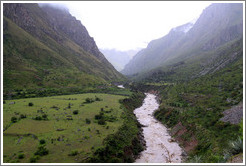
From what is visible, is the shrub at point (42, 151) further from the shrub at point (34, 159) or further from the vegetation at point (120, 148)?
the vegetation at point (120, 148)

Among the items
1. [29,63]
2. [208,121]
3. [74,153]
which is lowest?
[74,153]

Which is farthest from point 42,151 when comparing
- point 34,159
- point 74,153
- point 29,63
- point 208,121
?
point 29,63

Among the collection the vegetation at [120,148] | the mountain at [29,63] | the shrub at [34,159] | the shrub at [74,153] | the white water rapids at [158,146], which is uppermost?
the mountain at [29,63]

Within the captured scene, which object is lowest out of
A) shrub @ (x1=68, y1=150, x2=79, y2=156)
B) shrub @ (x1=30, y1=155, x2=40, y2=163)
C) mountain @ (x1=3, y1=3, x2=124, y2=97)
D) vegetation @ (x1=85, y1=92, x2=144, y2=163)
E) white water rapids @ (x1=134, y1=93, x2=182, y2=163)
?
white water rapids @ (x1=134, y1=93, x2=182, y2=163)

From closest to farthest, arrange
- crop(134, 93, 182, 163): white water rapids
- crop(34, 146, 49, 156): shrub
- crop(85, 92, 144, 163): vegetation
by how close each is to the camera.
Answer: crop(34, 146, 49, 156): shrub → crop(85, 92, 144, 163): vegetation → crop(134, 93, 182, 163): white water rapids

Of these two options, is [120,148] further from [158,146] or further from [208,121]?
[208,121]

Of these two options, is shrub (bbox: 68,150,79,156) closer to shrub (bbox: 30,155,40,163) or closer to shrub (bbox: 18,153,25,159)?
shrub (bbox: 30,155,40,163)

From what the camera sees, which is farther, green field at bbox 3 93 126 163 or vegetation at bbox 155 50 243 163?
vegetation at bbox 155 50 243 163

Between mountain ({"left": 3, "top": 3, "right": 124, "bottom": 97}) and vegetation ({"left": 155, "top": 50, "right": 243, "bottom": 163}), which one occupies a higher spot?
mountain ({"left": 3, "top": 3, "right": 124, "bottom": 97})

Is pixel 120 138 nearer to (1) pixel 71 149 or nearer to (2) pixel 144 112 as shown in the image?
(1) pixel 71 149

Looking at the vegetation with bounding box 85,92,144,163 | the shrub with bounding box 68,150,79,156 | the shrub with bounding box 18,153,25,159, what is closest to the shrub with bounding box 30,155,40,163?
the shrub with bounding box 18,153,25,159

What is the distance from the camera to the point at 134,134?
161ft

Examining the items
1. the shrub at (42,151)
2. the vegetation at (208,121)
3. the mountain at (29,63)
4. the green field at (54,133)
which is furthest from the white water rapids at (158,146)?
the mountain at (29,63)

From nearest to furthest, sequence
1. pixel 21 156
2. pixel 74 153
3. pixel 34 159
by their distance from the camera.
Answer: pixel 34 159
pixel 21 156
pixel 74 153
